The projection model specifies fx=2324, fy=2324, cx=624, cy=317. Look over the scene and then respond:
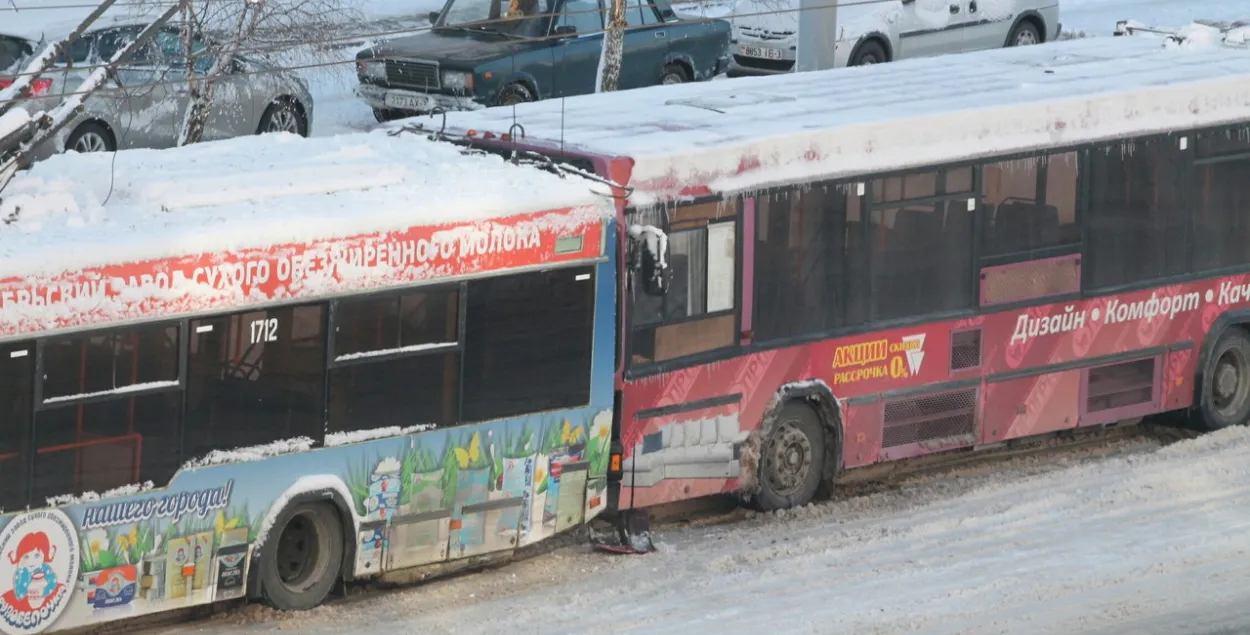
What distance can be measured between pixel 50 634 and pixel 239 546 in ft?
3.60

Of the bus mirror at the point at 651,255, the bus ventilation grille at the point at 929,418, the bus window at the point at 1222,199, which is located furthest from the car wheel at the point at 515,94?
the bus mirror at the point at 651,255

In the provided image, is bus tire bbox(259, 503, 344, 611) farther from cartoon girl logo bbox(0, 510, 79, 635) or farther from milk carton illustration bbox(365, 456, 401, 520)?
cartoon girl logo bbox(0, 510, 79, 635)

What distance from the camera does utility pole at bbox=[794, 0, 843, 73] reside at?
22.8m

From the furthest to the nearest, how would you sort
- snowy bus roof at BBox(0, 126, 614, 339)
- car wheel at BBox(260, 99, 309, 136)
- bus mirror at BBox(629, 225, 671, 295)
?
car wheel at BBox(260, 99, 309, 136), bus mirror at BBox(629, 225, 671, 295), snowy bus roof at BBox(0, 126, 614, 339)

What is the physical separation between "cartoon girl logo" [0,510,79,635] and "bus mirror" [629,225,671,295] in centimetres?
409

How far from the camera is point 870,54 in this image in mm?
28734

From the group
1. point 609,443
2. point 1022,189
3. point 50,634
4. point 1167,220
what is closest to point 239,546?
point 50,634

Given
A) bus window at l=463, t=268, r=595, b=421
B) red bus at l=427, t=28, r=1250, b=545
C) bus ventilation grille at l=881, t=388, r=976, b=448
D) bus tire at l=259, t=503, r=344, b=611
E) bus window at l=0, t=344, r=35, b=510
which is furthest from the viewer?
bus ventilation grille at l=881, t=388, r=976, b=448

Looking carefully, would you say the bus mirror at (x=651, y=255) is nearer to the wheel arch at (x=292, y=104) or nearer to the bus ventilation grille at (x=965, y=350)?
the bus ventilation grille at (x=965, y=350)

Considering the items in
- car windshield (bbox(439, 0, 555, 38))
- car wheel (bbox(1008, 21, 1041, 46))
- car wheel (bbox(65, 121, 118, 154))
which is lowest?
car wheel (bbox(65, 121, 118, 154))

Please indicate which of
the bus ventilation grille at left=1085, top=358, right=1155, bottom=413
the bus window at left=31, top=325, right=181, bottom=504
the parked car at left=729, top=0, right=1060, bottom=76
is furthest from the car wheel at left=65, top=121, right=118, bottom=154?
the bus window at left=31, top=325, right=181, bottom=504

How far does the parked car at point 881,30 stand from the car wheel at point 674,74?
1485 mm

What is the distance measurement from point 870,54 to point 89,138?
1044 cm

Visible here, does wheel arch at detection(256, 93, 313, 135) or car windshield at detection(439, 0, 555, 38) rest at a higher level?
car windshield at detection(439, 0, 555, 38)
